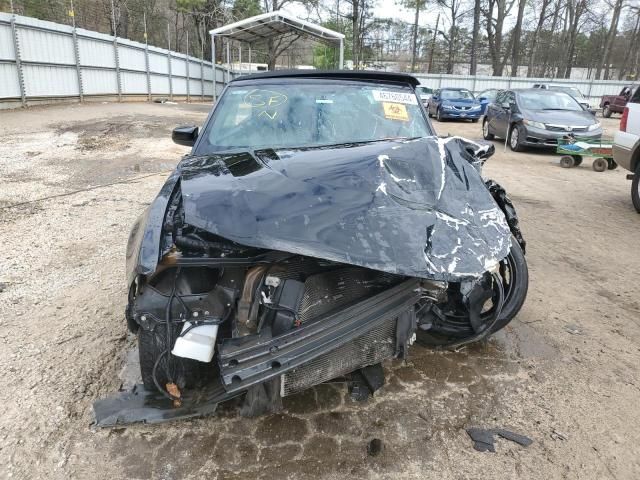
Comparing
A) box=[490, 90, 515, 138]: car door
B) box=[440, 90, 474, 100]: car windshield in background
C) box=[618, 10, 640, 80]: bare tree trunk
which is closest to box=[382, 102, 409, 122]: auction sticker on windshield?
box=[490, 90, 515, 138]: car door

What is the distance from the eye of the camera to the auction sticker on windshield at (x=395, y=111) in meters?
3.55

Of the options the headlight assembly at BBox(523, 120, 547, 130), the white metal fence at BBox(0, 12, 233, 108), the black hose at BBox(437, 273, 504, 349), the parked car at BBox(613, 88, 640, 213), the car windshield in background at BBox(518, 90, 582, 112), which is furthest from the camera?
the white metal fence at BBox(0, 12, 233, 108)

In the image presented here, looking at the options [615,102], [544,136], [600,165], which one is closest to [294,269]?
[600,165]

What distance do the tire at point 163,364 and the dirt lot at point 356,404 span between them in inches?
10.8

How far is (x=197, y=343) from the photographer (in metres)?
1.91

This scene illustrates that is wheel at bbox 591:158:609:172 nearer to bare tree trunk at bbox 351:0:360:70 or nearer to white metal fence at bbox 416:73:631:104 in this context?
white metal fence at bbox 416:73:631:104

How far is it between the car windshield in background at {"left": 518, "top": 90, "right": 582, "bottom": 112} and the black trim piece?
1145 centimetres

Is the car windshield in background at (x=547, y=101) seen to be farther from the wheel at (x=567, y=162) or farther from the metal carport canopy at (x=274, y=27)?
the metal carport canopy at (x=274, y=27)

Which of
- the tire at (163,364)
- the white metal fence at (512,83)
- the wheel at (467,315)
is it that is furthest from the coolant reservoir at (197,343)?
the white metal fence at (512,83)

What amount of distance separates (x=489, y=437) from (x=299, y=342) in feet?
3.65

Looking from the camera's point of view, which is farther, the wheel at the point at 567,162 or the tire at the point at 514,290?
the wheel at the point at 567,162

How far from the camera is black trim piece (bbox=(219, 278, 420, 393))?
1792mm

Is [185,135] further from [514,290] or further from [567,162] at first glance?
[567,162]

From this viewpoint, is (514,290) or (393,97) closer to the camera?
(514,290)
